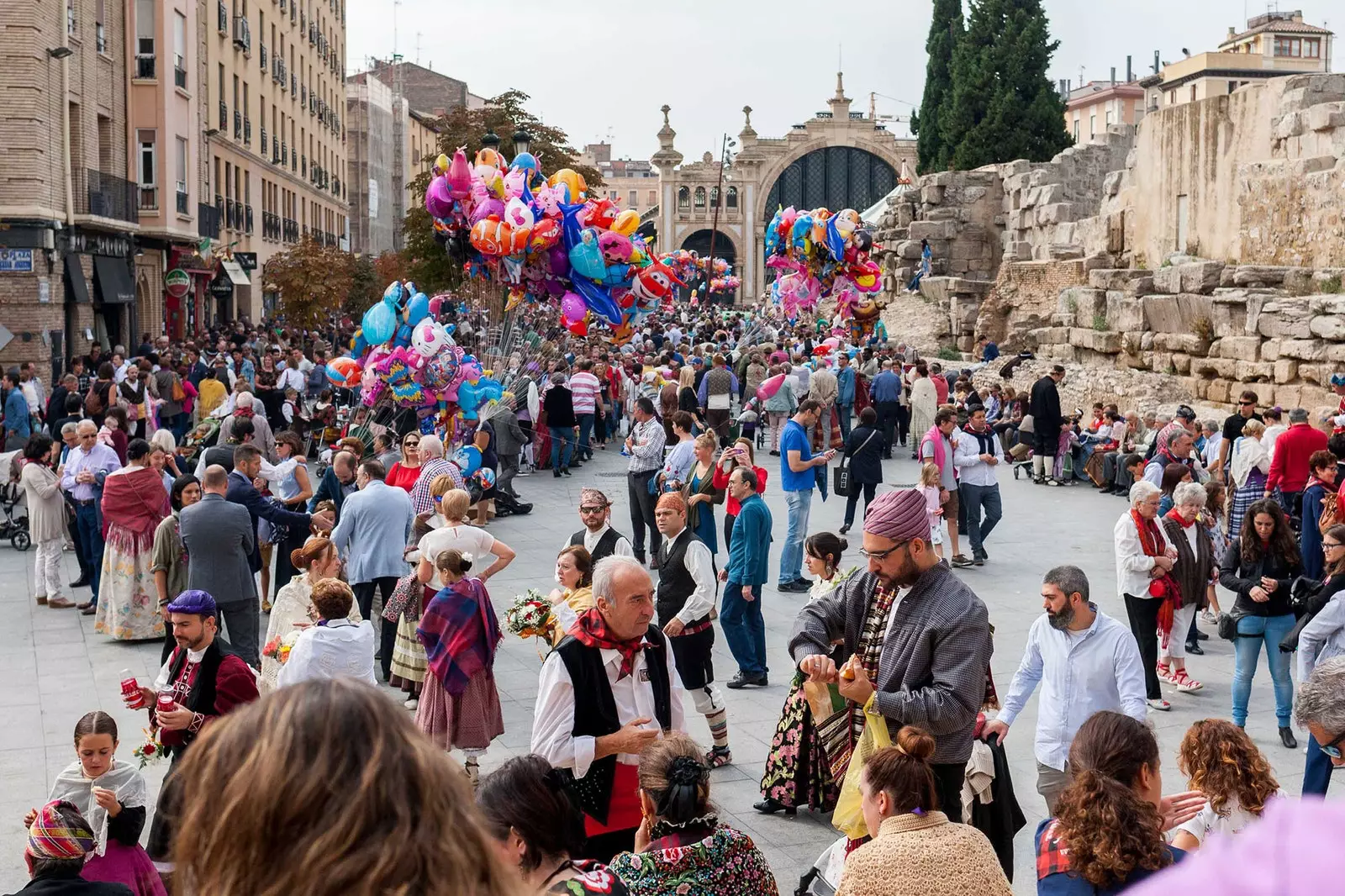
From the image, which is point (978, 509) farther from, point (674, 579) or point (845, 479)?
point (674, 579)

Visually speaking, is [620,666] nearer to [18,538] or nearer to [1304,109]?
[18,538]

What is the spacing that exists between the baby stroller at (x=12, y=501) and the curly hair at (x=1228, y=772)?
1256cm

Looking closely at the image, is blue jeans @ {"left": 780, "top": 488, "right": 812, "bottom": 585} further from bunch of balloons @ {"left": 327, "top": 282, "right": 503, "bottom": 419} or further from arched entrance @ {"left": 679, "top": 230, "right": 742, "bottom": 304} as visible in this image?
arched entrance @ {"left": 679, "top": 230, "right": 742, "bottom": 304}

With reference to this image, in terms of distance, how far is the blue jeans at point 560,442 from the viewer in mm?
19266

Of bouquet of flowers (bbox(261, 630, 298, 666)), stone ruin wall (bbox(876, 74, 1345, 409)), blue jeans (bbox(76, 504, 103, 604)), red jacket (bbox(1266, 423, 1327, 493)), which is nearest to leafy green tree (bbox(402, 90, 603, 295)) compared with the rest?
stone ruin wall (bbox(876, 74, 1345, 409))

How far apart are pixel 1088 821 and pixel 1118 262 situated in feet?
82.4

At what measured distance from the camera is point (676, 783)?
13.7 feet

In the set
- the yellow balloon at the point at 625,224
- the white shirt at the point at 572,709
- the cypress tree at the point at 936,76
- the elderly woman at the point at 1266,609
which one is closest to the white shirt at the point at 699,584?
the white shirt at the point at 572,709

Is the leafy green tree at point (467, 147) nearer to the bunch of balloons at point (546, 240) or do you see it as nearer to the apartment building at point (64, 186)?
the apartment building at point (64, 186)

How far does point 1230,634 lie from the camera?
8141mm

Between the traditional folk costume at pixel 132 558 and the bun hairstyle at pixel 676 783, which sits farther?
the traditional folk costume at pixel 132 558

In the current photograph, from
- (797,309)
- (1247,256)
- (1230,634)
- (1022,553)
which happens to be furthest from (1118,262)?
(1230,634)

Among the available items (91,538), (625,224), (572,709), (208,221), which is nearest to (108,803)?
(572,709)

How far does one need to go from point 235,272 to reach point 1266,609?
113 feet
